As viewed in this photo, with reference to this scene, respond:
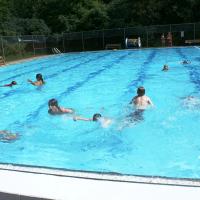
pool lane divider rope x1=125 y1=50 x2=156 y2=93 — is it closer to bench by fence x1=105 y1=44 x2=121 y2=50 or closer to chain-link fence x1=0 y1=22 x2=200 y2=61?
chain-link fence x1=0 y1=22 x2=200 y2=61

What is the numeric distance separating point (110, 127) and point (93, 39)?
79.9 feet

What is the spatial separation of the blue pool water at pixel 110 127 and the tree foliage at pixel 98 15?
18156 mm

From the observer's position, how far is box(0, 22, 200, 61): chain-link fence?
27381 mm

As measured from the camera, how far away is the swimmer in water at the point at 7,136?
23.9ft

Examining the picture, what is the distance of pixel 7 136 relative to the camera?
754 cm

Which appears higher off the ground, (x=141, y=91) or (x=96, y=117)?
(x=141, y=91)

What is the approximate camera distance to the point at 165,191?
11.3ft

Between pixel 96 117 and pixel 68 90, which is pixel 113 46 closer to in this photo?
pixel 68 90

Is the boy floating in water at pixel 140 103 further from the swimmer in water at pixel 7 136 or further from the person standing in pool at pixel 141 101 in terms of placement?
the swimmer in water at pixel 7 136

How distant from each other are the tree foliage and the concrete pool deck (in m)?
29.2

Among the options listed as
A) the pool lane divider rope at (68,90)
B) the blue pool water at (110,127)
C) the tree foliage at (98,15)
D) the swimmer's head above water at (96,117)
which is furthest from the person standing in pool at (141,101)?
the tree foliage at (98,15)

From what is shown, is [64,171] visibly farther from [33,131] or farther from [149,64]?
[149,64]

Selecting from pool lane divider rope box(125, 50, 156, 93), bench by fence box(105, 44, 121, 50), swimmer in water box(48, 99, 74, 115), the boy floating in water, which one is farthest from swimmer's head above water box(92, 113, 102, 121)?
bench by fence box(105, 44, 121, 50)

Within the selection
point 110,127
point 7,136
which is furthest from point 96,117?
point 7,136
